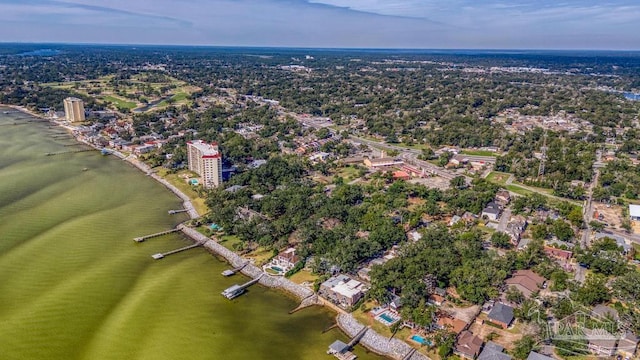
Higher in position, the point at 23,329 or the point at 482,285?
the point at 482,285

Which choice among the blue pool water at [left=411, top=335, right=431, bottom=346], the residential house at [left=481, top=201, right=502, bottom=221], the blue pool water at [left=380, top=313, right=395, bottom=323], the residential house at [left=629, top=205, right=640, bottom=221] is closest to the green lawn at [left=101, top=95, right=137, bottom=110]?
the residential house at [left=481, top=201, right=502, bottom=221]

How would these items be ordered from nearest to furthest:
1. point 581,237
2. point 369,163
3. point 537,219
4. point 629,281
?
point 629,281
point 581,237
point 537,219
point 369,163

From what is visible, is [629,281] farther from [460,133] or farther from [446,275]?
[460,133]

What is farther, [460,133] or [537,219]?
[460,133]

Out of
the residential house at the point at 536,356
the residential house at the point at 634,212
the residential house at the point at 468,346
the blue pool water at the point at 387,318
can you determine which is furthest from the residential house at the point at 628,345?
the residential house at the point at 634,212

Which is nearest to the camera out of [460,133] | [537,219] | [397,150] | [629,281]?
[629,281]

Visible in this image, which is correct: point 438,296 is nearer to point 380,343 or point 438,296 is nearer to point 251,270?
point 380,343

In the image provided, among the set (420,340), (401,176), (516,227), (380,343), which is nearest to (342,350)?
(380,343)

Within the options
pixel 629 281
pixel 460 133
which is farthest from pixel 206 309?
pixel 460 133

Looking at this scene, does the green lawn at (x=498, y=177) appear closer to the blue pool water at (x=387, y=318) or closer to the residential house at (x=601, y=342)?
the residential house at (x=601, y=342)
